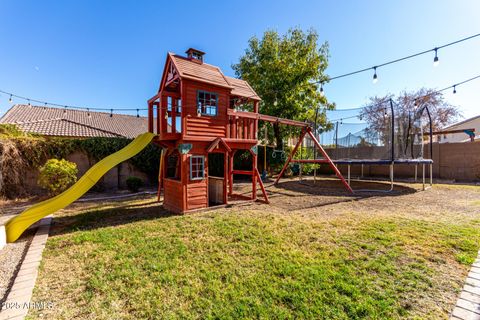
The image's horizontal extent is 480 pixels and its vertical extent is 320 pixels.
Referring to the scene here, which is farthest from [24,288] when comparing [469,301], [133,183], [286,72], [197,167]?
[286,72]

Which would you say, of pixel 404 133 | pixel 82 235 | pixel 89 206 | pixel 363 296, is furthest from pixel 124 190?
pixel 404 133

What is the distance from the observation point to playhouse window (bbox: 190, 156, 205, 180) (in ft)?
21.5

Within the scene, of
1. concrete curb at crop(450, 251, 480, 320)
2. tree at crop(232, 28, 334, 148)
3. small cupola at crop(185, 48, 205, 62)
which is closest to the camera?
concrete curb at crop(450, 251, 480, 320)

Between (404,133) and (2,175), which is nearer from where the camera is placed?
(2,175)

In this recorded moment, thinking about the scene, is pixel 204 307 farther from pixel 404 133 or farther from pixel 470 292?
pixel 404 133

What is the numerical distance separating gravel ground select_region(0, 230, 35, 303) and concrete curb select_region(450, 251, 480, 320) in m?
5.20

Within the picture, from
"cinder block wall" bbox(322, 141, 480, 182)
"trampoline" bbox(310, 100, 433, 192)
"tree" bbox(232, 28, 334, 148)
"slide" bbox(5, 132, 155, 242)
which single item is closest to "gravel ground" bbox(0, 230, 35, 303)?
"slide" bbox(5, 132, 155, 242)

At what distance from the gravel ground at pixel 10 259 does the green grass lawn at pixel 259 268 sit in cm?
36

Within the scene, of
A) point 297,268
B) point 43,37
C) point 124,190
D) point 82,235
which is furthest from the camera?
point 124,190

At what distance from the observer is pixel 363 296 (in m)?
2.51

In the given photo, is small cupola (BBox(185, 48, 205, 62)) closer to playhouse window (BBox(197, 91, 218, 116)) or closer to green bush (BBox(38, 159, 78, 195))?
playhouse window (BBox(197, 91, 218, 116))

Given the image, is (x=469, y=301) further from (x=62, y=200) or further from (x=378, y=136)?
(x=378, y=136)

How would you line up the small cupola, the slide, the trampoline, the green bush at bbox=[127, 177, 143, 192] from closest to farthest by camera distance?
the slide
the small cupola
the trampoline
the green bush at bbox=[127, 177, 143, 192]

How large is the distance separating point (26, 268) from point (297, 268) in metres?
4.14
